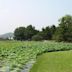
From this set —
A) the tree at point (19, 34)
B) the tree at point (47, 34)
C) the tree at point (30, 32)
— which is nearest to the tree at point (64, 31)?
the tree at point (47, 34)

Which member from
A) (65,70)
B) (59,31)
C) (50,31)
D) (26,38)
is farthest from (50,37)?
(65,70)

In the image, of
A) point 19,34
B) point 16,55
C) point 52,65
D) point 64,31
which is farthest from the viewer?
point 19,34

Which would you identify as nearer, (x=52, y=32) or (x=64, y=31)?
(x=64, y=31)

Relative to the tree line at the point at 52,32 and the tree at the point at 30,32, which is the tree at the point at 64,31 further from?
the tree at the point at 30,32

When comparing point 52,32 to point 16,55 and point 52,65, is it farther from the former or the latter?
point 52,65

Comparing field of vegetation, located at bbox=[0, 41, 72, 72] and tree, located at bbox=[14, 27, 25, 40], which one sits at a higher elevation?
tree, located at bbox=[14, 27, 25, 40]

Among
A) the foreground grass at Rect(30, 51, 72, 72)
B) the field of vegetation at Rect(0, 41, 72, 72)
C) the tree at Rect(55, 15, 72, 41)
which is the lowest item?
the foreground grass at Rect(30, 51, 72, 72)

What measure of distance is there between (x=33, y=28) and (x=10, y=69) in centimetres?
8877

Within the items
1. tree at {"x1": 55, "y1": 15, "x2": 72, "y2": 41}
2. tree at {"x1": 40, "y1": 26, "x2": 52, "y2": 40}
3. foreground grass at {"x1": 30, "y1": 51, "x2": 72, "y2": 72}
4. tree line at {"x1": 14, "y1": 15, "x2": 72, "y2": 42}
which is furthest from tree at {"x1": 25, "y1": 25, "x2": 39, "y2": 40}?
foreground grass at {"x1": 30, "y1": 51, "x2": 72, "y2": 72}

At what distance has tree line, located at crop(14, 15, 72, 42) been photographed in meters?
68.2

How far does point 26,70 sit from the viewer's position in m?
12.1

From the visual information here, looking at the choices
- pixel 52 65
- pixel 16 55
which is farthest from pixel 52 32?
pixel 52 65

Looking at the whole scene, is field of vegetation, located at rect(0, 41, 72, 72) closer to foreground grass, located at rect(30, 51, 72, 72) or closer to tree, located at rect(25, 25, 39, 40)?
foreground grass, located at rect(30, 51, 72, 72)

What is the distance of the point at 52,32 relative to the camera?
86125 millimetres
